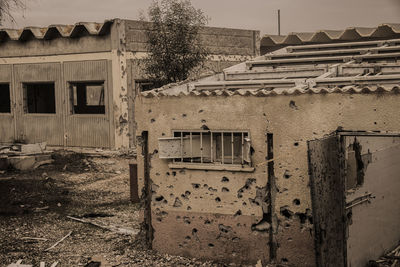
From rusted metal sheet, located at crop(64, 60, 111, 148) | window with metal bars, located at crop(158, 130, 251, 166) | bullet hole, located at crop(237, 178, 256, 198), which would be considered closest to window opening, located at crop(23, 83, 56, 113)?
rusted metal sheet, located at crop(64, 60, 111, 148)

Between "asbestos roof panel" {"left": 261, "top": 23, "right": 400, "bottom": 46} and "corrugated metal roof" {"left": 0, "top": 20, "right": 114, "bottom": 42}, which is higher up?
"corrugated metal roof" {"left": 0, "top": 20, "right": 114, "bottom": 42}

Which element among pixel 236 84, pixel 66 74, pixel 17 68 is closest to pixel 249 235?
pixel 236 84

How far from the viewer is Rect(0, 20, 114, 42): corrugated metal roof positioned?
18.4m

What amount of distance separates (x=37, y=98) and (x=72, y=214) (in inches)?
411

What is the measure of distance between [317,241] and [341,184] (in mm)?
985

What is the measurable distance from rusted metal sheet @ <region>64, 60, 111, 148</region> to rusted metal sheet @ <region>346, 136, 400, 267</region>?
1125 cm

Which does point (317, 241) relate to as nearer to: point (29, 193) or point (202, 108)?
point (202, 108)

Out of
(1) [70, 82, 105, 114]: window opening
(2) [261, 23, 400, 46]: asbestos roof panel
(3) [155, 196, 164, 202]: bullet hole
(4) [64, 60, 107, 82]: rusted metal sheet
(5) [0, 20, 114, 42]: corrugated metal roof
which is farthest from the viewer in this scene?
(1) [70, 82, 105, 114]: window opening

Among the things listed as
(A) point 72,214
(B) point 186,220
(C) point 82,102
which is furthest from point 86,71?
(B) point 186,220

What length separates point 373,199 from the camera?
9102 mm

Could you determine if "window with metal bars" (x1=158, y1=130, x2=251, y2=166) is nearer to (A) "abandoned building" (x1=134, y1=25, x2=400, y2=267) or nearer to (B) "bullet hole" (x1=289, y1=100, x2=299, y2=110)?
(A) "abandoned building" (x1=134, y1=25, x2=400, y2=267)

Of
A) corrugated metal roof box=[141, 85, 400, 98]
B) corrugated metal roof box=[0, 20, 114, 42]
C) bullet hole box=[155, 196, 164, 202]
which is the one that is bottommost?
bullet hole box=[155, 196, 164, 202]

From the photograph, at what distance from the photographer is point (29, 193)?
1459 centimetres

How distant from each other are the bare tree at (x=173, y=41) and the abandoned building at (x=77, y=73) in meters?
1.78
